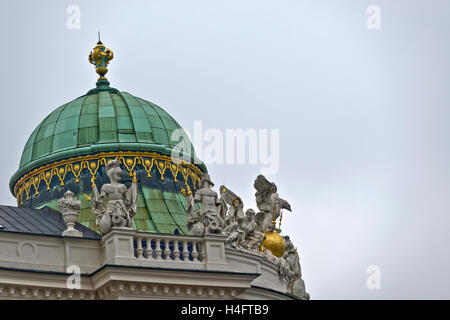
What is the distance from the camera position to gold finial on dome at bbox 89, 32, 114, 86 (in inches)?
2052

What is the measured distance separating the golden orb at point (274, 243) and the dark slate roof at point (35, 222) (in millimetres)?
6407

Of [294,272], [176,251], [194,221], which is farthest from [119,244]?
[294,272]

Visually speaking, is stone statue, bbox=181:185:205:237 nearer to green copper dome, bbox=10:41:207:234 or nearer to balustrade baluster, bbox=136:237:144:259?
balustrade baluster, bbox=136:237:144:259

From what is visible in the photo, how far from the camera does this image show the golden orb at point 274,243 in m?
47.1

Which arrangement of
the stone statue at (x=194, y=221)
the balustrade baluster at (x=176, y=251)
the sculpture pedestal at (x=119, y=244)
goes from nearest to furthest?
the sculpture pedestal at (x=119, y=244)
the balustrade baluster at (x=176, y=251)
the stone statue at (x=194, y=221)

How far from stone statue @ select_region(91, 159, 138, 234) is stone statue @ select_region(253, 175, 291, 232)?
774cm

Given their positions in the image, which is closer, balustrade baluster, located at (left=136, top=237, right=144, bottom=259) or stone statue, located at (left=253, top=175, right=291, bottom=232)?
balustrade baluster, located at (left=136, top=237, right=144, bottom=259)

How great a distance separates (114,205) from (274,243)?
8746 mm

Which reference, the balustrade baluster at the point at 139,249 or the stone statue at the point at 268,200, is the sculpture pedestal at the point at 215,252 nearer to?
the balustrade baluster at the point at 139,249

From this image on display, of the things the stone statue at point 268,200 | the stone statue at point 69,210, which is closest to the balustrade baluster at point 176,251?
the stone statue at point 69,210

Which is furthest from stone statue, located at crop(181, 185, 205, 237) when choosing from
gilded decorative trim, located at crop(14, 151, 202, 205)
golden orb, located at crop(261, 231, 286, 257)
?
golden orb, located at crop(261, 231, 286, 257)

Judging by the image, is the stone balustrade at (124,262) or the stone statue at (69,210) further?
Answer: the stone statue at (69,210)
